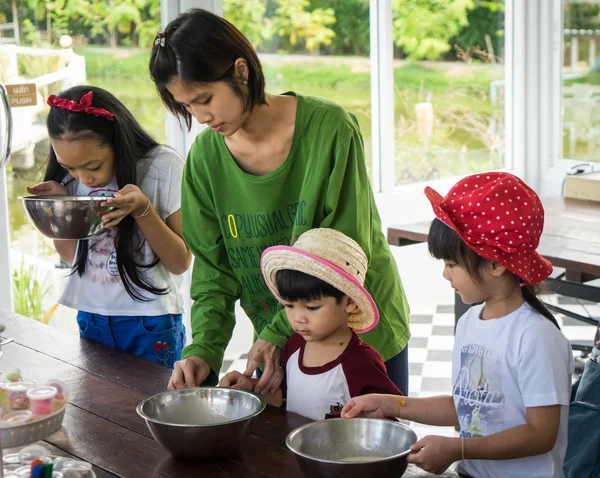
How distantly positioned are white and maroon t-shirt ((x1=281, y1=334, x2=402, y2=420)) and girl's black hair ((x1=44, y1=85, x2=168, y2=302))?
58 centimetres

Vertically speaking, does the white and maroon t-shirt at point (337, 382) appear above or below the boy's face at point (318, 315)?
below

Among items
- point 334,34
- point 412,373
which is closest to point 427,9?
point 334,34

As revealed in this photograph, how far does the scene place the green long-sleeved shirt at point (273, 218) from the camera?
1.95 m

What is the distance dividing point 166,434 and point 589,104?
179 inches

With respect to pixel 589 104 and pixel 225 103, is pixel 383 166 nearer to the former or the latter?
pixel 589 104

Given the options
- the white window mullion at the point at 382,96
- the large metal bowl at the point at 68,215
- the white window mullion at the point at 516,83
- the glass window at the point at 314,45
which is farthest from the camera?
the white window mullion at the point at 516,83

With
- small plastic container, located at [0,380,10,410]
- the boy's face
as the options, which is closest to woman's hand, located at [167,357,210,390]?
the boy's face

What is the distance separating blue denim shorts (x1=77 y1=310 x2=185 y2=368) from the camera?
2.38 metres

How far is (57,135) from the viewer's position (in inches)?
90.4

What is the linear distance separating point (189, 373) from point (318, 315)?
0.29 meters

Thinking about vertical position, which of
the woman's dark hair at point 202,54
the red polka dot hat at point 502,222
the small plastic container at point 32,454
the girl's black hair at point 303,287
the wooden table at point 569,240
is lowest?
the wooden table at point 569,240

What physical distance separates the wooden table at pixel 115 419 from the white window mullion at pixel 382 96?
296cm

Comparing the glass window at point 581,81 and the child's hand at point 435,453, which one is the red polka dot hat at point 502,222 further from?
the glass window at point 581,81

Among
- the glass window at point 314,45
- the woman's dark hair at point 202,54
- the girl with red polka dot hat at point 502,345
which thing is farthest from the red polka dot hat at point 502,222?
the glass window at point 314,45
